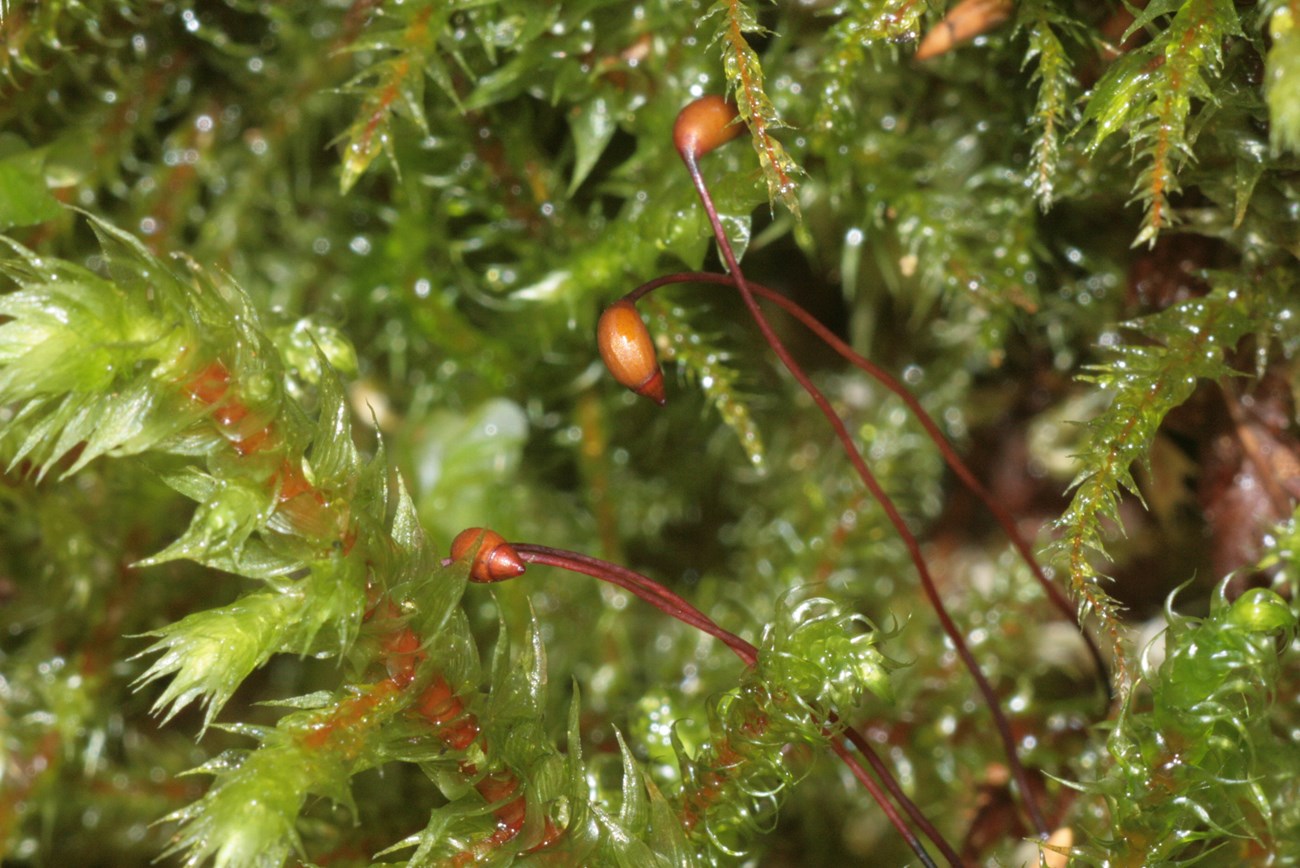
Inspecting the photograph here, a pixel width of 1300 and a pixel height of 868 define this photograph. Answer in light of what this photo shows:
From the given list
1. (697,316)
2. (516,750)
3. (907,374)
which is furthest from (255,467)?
(907,374)

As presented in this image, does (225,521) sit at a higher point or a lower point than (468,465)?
higher

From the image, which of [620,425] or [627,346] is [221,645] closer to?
[627,346]

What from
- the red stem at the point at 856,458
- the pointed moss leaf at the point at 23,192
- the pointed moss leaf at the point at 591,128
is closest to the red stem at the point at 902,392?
the red stem at the point at 856,458

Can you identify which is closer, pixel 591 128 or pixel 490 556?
pixel 490 556

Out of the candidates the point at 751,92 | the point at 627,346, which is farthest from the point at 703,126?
the point at 627,346

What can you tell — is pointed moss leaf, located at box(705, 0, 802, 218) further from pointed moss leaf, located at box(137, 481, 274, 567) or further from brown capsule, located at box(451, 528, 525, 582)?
pointed moss leaf, located at box(137, 481, 274, 567)

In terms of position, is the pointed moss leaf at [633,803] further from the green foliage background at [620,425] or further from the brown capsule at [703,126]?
the brown capsule at [703,126]

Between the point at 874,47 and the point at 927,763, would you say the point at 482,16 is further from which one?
the point at 927,763

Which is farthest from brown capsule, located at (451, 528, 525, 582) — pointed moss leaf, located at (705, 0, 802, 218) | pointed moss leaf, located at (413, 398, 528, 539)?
pointed moss leaf, located at (413, 398, 528, 539)

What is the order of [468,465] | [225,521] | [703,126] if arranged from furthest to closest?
[468,465] < [703,126] < [225,521]
